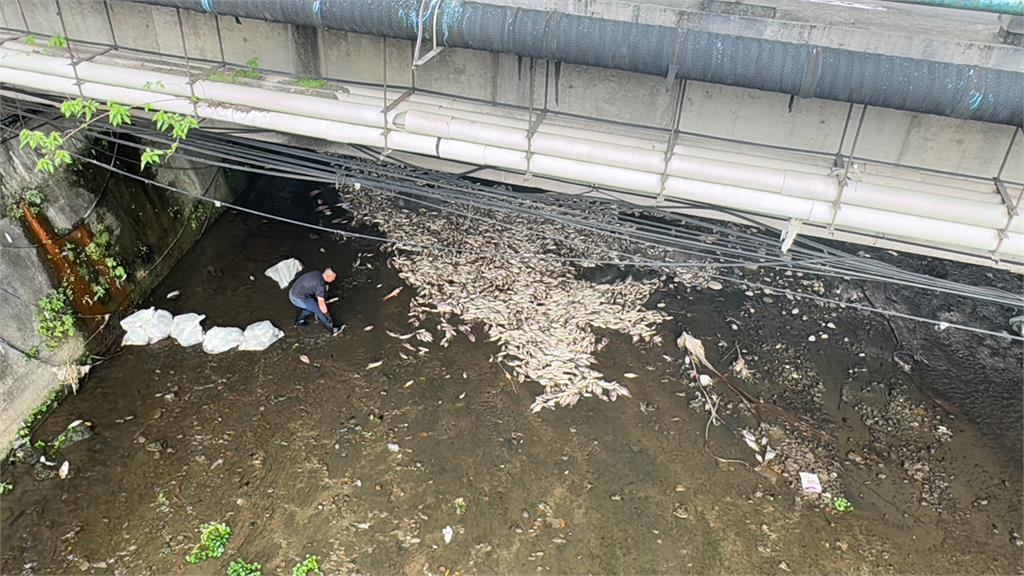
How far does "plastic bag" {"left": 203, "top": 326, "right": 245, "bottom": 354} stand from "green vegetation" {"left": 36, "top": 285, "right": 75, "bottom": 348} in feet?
5.64

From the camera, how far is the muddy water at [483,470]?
7246 mm

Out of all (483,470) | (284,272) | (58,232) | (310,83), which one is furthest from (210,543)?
(310,83)

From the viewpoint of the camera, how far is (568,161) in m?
6.36

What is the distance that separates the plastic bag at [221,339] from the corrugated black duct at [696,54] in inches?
200

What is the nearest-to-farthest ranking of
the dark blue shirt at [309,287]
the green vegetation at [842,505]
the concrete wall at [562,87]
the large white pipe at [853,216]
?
the large white pipe at [853,216] → the concrete wall at [562,87] → the green vegetation at [842,505] → the dark blue shirt at [309,287]

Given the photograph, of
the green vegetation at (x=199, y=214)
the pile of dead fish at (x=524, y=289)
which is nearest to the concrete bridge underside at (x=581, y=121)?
the pile of dead fish at (x=524, y=289)

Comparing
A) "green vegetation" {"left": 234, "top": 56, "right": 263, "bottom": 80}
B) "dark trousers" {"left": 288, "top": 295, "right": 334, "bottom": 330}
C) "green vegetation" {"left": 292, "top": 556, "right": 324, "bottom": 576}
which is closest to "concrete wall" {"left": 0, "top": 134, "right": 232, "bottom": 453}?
"dark trousers" {"left": 288, "top": 295, "right": 334, "bottom": 330}

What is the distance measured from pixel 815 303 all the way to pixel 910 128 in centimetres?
499

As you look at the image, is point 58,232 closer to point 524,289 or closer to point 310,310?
point 310,310

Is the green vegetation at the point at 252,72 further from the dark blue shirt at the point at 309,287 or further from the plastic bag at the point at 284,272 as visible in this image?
the plastic bag at the point at 284,272

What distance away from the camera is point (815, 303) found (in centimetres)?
1070

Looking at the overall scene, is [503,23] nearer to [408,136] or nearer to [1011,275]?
[408,136]

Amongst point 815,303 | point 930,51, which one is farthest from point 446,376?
point 930,51

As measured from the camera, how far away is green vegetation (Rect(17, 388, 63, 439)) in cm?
823
